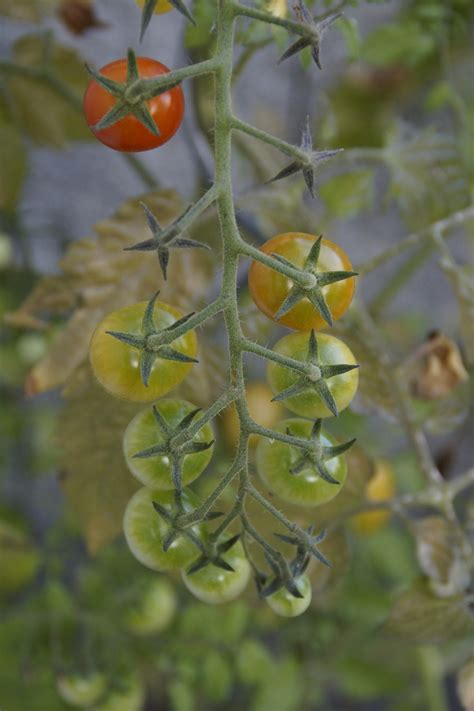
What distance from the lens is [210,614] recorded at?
2.73ft

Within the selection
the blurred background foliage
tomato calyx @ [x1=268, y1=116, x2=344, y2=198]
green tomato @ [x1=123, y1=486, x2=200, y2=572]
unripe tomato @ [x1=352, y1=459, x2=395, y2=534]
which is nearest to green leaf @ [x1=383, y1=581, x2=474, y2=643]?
the blurred background foliage

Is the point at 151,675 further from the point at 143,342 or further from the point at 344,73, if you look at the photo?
the point at 344,73

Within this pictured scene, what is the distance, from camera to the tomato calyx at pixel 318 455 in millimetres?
340

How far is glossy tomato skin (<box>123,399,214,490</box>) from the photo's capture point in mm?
355

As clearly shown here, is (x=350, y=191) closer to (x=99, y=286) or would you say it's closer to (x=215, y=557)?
(x=99, y=286)

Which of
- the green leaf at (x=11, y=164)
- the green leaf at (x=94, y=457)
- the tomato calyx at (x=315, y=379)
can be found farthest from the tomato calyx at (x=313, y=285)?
the green leaf at (x=11, y=164)

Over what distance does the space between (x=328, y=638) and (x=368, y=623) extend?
54mm

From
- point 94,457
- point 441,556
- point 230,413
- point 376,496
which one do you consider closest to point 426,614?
point 441,556

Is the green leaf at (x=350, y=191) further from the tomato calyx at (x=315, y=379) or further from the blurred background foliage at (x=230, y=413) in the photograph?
the tomato calyx at (x=315, y=379)

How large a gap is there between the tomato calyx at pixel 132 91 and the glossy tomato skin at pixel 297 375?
119 mm

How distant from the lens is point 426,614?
1.80 feet

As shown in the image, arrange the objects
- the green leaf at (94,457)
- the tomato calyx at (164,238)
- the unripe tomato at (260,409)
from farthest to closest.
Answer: the unripe tomato at (260,409), the green leaf at (94,457), the tomato calyx at (164,238)

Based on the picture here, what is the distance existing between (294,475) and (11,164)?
0.51 meters

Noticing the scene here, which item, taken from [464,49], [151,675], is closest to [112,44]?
[464,49]
